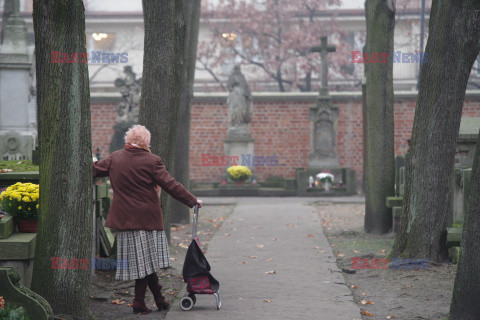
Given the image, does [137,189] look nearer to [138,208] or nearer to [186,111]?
[138,208]

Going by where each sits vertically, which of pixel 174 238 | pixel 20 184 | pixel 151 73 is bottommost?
pixel 174 238

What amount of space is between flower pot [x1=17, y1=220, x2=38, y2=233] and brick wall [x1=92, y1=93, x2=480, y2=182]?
18564 mm

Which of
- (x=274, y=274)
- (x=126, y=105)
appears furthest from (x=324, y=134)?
(x=274, y=274)

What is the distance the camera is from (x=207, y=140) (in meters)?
25.4

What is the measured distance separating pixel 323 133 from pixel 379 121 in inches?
442

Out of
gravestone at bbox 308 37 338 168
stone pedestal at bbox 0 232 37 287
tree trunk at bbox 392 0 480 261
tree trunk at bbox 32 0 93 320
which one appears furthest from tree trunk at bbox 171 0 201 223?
gravestone at bbox 308 37 338 168

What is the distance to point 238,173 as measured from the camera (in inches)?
866

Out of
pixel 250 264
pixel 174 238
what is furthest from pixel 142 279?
pixel 174 238

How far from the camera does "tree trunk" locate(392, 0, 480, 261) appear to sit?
836 cm

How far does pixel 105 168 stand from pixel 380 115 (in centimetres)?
642

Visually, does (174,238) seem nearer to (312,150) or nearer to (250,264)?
(250,264)

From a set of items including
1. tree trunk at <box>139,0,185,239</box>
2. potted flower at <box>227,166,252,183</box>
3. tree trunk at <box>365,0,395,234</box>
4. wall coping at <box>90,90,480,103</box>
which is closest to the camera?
tree trunk at <box>139,0,185,239</box>

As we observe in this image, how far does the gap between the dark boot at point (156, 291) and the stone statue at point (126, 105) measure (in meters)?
16.2

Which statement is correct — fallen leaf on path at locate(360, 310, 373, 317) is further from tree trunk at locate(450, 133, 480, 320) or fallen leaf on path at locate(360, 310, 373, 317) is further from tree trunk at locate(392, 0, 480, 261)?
tree trunk at locate(392, 0, 480, 261)
